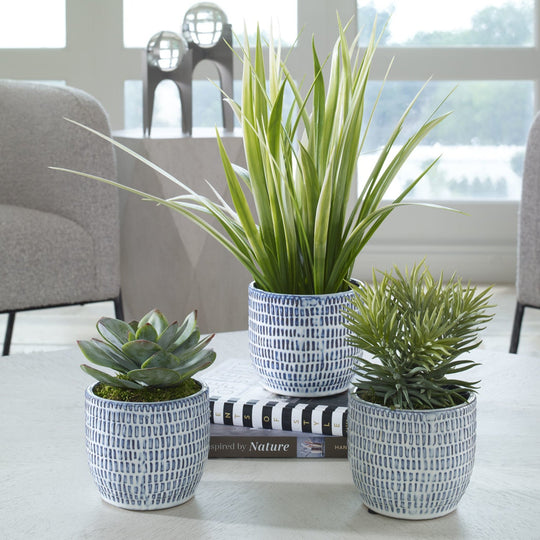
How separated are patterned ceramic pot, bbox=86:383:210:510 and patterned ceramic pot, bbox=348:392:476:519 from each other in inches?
4.8

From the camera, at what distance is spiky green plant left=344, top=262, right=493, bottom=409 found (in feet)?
1.76

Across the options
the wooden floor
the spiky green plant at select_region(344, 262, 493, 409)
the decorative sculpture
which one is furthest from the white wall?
the spiky green plant at select_region(344, 262, 493, 409)

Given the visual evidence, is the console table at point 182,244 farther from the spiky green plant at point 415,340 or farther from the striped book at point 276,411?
the spiky green plant at point 415,340

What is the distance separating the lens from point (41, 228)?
189cm

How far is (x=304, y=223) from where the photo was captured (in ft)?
2.41

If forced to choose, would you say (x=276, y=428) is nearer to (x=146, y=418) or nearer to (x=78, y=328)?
(x=146, y=418)

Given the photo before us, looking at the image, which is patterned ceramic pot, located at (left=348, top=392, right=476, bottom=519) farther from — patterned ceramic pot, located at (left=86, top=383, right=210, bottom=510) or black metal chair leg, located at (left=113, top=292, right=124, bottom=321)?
black metal chair leg, located at (left=113, top=292, right=124, bottom=321)

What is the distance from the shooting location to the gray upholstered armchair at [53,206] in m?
1.88

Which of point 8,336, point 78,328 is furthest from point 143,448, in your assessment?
point 78,328

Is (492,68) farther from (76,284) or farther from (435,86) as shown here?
(76,284)

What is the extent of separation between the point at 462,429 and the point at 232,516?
0.56 ft

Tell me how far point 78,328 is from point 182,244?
0.74m

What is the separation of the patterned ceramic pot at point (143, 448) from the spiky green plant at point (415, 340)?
0.13 metres

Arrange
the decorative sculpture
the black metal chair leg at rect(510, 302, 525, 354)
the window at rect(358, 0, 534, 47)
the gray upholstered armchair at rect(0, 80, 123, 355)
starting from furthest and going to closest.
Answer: the window at rect(358, 0, 534, 47)
the decorative sculpture
the black metal chair leg at rect(510, 302, 525, 354)
the gray upholstered armchair at rect(0, 80, 123, 355)
